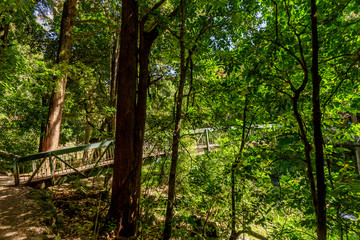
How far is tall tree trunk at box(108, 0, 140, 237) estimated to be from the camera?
146 inches

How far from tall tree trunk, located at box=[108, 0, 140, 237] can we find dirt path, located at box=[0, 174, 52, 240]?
52.1 inches

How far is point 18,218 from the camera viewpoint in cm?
342

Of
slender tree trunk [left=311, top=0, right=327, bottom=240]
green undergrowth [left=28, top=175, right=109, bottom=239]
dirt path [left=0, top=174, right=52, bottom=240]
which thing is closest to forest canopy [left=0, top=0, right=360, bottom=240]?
slender tree trunk [left=311, top=0, right=327, bottom=240]

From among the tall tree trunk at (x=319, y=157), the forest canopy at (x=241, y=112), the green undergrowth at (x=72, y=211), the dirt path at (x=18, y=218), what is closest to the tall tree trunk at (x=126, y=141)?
the forest canopy at (x=241, y=112)

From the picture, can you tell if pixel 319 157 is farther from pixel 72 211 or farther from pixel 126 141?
pixel 72 211

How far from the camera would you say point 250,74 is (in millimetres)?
1714

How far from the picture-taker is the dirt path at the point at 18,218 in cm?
300

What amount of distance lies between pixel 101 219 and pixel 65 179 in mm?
2201

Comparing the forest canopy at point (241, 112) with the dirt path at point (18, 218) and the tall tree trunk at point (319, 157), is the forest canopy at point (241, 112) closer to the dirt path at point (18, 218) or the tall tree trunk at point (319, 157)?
the tall tree trunk at point (319, 157)

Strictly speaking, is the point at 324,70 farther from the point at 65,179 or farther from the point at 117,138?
the point at 65,179

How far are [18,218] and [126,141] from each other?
2618mm

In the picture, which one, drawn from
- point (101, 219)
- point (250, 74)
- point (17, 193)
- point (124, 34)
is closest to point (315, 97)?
point (250, 74)

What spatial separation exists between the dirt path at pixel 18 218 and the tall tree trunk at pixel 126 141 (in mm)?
1324

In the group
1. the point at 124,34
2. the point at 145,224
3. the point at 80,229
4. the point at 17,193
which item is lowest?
the point at 80,229
